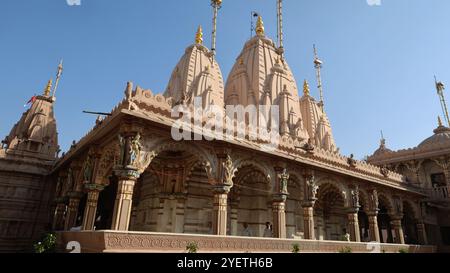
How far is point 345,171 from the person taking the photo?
17.4m

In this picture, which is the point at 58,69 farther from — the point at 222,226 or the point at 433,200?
the point at 433,200

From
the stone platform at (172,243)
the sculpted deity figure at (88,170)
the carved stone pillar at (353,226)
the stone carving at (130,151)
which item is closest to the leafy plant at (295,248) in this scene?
the stone platform at (172,243)

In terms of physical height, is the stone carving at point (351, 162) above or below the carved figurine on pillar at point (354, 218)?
above

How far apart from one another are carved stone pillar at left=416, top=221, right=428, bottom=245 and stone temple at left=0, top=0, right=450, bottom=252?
0.15 metres

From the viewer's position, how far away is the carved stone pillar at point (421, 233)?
21987 mm

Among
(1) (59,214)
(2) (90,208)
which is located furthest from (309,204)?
(1) (59,214)

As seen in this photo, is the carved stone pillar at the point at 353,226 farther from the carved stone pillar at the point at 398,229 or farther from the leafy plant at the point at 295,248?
the leafy plant at the point at 295,248

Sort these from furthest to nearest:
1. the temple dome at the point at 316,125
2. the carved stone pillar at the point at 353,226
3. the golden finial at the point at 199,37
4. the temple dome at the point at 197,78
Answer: the temple dome at the point at 316,125 < the golden finial at the point at 199,37 < the temple dome at the point at 197,78 < the carved stone pillar at the point at 353,226

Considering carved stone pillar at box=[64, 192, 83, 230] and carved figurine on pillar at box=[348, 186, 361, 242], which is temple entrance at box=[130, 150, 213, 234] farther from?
carved figurine on pillar at box=[348, 186, 361, 242]

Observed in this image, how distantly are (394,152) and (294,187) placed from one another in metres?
14.0

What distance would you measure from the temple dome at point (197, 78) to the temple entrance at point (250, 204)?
27.5 ft

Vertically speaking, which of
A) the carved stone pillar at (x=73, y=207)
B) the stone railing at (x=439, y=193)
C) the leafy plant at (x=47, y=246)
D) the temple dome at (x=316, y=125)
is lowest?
the leafy plant at (x=47, y=246)

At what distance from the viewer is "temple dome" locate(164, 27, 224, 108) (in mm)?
24406
